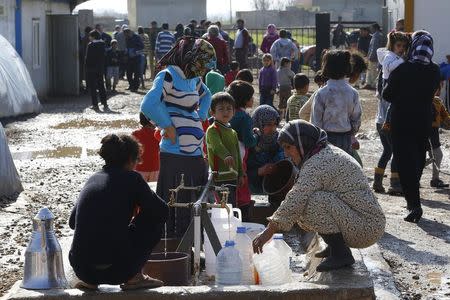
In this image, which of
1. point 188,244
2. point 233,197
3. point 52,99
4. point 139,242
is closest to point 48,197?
point 233,197

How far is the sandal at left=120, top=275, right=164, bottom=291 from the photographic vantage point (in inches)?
254

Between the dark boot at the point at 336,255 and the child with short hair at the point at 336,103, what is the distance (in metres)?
2.88

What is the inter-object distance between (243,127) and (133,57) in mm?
21025

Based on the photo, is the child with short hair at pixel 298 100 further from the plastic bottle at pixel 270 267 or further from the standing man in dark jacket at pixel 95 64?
the standing man in dark jacket at pixel 95 64

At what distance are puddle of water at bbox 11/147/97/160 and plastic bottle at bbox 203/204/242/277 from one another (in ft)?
28.5

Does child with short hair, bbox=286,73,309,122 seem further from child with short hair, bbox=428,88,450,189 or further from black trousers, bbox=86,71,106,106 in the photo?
black trousers, bbox=86,71,106,106

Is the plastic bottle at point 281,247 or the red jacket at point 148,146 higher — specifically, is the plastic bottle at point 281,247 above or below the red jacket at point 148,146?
below

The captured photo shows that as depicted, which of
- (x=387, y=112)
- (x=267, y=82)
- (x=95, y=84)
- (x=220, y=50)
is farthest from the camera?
(x=95, y=84)

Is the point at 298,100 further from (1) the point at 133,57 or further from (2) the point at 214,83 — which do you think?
(1) the point at 133,57

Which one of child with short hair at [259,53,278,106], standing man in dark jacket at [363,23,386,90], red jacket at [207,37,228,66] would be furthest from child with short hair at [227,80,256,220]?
standing man in dark jacket at [363,23,386,90]

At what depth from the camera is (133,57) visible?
30375mm

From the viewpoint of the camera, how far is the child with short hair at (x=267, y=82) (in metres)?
19.4

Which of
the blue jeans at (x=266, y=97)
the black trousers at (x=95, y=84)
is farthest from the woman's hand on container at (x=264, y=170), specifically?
the black trousers at (x=95, y=84)

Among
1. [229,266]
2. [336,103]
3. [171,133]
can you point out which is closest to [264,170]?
[336,103]
